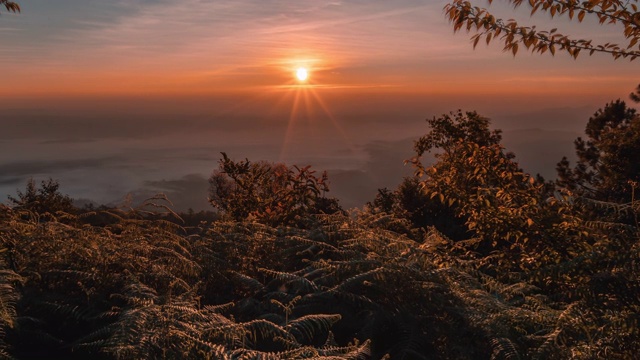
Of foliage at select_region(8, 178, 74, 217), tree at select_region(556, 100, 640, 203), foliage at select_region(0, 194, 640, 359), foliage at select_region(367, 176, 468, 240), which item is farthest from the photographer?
tree at select_region(556, 100, 640, 203)

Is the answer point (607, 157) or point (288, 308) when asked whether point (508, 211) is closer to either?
point (288, 308)

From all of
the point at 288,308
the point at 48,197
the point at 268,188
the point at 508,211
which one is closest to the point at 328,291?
the point at 288,308

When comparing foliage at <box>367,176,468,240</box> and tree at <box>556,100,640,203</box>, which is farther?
tree at <box>556,100,640,203</box>

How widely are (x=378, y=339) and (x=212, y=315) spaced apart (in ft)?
4.79

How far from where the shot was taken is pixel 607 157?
21984 mm

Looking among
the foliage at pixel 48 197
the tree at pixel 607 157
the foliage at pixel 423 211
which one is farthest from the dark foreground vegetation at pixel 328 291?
the tree at pixel 607 157

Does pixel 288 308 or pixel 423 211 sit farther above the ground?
pixel 288 308

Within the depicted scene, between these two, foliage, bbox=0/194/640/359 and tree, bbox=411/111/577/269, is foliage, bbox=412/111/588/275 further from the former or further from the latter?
foliage, bbox=0/194/640/359

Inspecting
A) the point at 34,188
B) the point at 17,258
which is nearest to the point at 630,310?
the point at 17,258

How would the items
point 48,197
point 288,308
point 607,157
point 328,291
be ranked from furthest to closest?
point 607,157, point 48,197, point 328,291, point 288,308

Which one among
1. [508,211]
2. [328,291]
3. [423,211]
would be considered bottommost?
[423,211]

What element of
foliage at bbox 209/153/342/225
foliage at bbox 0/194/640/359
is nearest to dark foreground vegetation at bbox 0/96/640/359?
foliage at bbox 0/194/640/359

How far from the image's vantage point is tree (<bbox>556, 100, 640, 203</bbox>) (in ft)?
70.8

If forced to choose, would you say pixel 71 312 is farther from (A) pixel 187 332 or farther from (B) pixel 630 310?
(B) pixel 630 310
